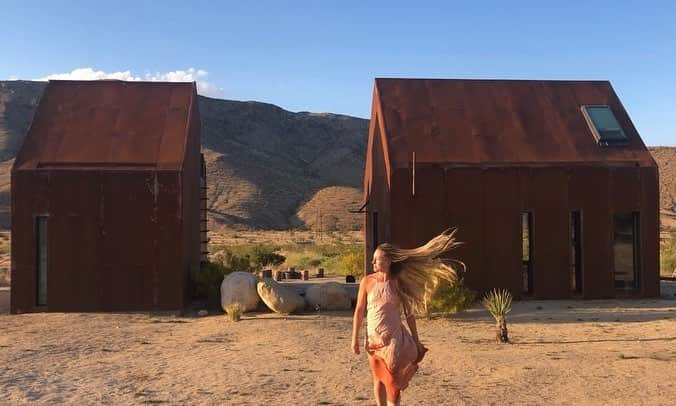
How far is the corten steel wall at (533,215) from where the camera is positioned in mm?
15125

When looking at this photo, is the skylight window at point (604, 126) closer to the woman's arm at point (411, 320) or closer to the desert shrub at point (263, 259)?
the woman's arm at point (411, 320)

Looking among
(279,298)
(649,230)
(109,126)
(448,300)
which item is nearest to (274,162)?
(109,126)

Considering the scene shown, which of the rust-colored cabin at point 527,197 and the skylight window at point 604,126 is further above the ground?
the skylight window at point 604,126

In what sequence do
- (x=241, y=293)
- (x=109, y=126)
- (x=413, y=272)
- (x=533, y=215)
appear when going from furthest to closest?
(x=109, y=126) < (x=533, y=215) < (x=241, y=293) < (x=413, y=272)

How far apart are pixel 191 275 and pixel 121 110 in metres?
4.71

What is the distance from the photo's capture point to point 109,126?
15828 millimetres

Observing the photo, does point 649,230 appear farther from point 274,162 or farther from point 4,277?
point 274,162

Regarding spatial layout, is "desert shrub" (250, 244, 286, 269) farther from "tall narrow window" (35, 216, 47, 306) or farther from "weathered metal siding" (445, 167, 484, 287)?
"weathered metal siding" (445, 167, 484, 287)

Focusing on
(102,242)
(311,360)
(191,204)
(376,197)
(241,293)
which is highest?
(376,197)

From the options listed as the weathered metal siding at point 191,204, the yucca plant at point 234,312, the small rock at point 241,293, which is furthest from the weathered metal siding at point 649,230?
the weathered metal siding at point 191,204

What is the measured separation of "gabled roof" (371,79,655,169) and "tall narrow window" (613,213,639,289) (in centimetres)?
153

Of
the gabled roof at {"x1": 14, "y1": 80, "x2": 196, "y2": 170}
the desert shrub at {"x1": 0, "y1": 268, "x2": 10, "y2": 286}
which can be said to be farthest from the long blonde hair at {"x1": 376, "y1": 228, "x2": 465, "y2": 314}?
the desert shrub at {"x1": 0, "y1": 268, "x2": 10, "y2": 286}

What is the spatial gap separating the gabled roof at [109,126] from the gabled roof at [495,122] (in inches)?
211

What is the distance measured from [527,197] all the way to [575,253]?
214 cm
